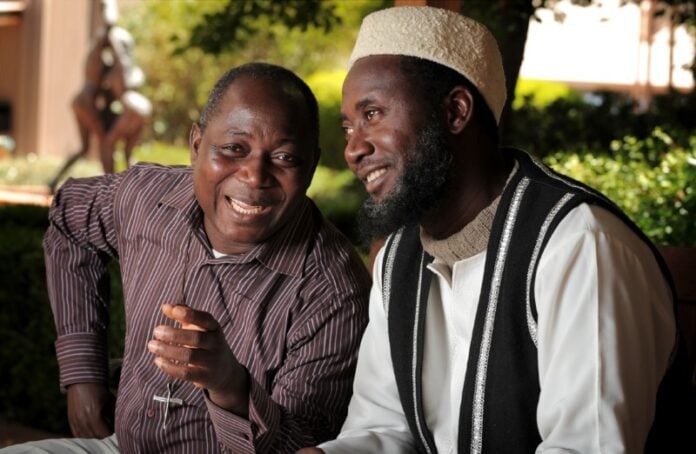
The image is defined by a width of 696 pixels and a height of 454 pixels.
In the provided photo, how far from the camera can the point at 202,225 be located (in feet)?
12.8

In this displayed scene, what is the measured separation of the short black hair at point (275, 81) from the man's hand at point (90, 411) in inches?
42.6

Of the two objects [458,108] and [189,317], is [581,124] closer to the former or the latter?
[458,108]

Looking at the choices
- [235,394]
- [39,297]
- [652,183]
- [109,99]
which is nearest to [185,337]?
[235,394]

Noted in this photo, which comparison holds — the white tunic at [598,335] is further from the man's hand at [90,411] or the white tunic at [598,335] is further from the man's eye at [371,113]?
the man's hand at [90,411]

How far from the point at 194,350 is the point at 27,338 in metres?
3.95

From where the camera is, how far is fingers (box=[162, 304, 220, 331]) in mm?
2871

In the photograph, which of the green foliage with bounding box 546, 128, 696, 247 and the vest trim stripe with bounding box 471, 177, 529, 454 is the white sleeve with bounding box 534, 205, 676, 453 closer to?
the vest trim stripe with bounding box 471, 177, 529, 454

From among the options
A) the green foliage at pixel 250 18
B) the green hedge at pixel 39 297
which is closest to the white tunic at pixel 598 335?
the green hedge at pixel 39 297

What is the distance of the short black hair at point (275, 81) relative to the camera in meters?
3.65

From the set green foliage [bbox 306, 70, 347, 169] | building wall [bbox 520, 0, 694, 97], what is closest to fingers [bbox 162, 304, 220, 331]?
green foliage [bbox 306, 70, 347, 169]

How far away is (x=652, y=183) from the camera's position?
5766 mm

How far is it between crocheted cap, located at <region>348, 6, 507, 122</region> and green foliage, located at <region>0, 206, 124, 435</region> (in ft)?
12.1

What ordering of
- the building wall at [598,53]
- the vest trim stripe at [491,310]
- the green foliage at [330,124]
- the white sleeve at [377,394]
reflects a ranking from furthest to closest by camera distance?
the building wall at [598,53]
the green foliage at [330,124]
the white sleeve at [377,394]
the vest trim stripe at [491,310]

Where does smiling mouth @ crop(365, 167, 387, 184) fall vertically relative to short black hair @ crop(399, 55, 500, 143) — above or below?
below
